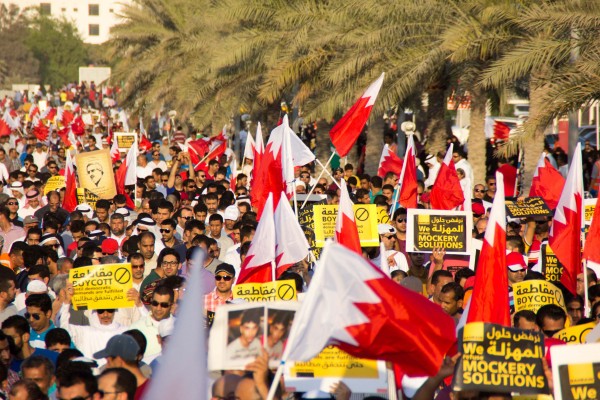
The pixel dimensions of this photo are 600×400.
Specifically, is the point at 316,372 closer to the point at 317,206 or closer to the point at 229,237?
the point at 317,206

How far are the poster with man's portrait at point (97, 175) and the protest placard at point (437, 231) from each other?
255 inches

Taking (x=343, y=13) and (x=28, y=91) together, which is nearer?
(x=343, y=13)

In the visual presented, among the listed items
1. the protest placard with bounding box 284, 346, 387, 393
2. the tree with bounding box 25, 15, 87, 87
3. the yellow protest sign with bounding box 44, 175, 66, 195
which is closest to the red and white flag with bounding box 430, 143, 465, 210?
the yellow protest sign with bounding box 44, 175, 66, 195

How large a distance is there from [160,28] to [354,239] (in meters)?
26.7

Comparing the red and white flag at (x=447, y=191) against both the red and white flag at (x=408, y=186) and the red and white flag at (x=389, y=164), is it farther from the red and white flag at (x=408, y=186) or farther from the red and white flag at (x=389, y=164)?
the red and white flag at (x=389, y=164)

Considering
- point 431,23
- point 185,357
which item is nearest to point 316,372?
point 185,357

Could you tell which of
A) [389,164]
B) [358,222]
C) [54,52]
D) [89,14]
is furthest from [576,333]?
[89,14]

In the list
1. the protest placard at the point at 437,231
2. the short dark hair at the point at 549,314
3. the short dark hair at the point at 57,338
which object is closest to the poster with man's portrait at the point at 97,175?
the protest placard at the point at 437,231

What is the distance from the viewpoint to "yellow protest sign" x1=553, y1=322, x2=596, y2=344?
777 cm

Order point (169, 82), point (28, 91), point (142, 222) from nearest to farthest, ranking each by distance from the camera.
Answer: point (142, 222), point (169, 82), point (28, 91)

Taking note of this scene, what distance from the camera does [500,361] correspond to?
626cm

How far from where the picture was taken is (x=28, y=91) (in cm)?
7856

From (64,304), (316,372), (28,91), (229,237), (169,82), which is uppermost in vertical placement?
(28,91)

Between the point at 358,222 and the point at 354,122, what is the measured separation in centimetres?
320
